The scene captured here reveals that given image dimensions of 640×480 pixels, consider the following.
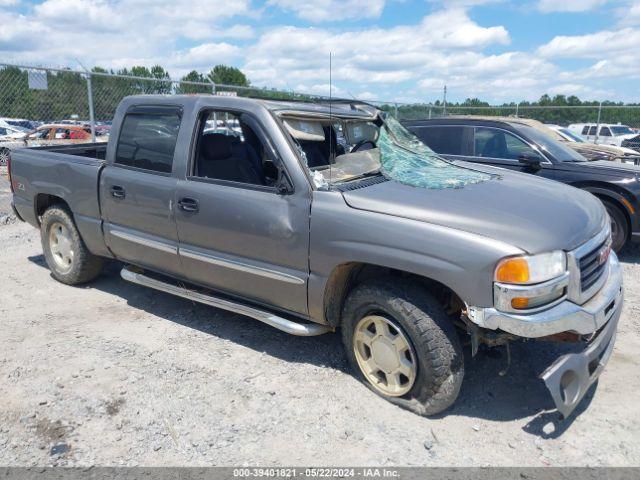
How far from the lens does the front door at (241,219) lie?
3.56 metres

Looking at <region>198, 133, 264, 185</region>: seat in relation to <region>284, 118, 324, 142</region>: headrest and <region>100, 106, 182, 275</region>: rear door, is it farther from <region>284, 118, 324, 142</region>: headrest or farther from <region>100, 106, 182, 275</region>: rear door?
<region>284, 118, 324, 142</region>: headrest

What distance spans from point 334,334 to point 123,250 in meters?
2.03

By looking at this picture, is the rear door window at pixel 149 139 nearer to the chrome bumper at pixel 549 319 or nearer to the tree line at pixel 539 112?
the chrome bumper at pixel 549 319

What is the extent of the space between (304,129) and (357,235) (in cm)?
111

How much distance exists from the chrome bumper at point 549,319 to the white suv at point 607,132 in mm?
21043

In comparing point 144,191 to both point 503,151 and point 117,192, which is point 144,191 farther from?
point 503,151

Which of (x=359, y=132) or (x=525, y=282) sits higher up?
(x=359, y=132)

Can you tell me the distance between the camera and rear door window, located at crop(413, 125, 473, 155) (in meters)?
7.55

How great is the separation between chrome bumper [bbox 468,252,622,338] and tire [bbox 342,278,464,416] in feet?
0.94

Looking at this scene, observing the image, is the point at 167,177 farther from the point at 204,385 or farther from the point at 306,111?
the point at 204,385

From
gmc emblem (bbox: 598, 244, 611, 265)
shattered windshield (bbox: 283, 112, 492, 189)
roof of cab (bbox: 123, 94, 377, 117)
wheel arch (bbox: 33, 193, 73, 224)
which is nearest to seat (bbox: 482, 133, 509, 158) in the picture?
shattered windshield (bbox: 283, 112, 492, 189)

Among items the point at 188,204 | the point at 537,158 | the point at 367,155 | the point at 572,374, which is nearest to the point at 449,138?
the point at 537,158

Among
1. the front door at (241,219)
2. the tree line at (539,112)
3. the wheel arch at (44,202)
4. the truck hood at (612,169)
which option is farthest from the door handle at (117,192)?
the tree line at (539,112)

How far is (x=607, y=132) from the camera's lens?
73.4 feet
